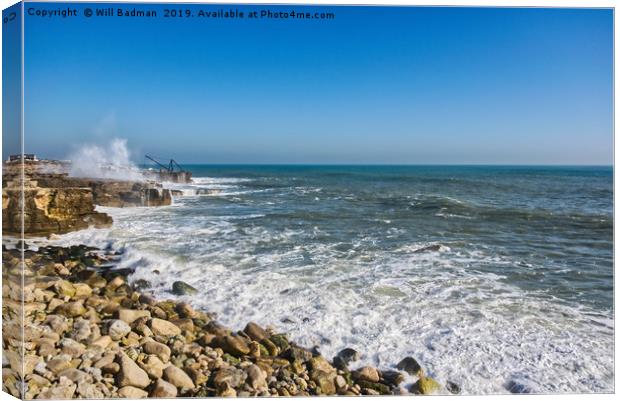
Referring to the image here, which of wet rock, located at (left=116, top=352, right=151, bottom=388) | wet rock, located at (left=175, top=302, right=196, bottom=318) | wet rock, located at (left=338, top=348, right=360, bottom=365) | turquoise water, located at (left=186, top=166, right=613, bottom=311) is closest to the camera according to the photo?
wet rock, located at (left=116, top=352, right=151, bottom=388)

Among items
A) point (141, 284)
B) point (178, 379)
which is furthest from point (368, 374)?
point (141, 284)

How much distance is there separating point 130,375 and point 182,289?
4.56 feet

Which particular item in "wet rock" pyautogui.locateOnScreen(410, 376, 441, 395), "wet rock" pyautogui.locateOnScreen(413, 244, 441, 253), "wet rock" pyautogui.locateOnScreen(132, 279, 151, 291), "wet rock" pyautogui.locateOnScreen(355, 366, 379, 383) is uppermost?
"wet rock" pyautogui.locateOnScreen(413, 244, 441, 253)

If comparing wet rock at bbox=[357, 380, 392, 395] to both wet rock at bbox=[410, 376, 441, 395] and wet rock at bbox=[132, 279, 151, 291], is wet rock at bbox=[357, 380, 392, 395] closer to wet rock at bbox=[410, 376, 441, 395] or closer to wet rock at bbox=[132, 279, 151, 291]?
wet rock at bbox=[410, 376, 441, 395]

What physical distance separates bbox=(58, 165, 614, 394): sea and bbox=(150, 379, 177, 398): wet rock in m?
0.92

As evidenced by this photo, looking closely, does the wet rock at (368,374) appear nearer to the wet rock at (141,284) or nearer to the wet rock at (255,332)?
the wet rock at (255,332)

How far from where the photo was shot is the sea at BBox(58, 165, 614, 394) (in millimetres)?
4758

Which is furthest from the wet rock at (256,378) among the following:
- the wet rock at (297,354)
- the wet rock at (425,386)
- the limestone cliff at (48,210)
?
the limestone cliff at (48,210)

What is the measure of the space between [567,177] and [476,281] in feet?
9.27

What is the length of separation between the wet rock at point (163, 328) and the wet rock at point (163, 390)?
1.64ft

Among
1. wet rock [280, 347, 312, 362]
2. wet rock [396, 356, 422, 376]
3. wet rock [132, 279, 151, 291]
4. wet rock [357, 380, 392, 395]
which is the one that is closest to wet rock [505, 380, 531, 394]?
wet rock [396, 356, 422, 376]

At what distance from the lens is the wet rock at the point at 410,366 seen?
4.59 meters

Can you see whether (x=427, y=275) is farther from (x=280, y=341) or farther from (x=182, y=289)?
(x=182, y=289)

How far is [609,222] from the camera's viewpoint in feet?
18.1
